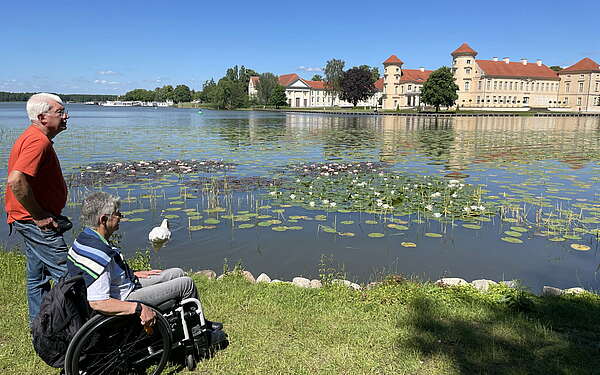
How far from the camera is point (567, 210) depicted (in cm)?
1077

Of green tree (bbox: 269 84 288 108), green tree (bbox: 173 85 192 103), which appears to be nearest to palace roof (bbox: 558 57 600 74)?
green tree (bbox: 269 84 288 108)

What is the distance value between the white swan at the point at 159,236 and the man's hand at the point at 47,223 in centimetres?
425

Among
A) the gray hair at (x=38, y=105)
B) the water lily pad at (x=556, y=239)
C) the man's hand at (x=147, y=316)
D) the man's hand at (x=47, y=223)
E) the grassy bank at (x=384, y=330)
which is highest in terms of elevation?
the gray hair at (x=38, y=105)

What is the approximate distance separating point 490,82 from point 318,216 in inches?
4464

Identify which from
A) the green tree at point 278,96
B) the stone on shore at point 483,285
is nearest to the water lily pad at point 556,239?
the stone on shore at point 483,285

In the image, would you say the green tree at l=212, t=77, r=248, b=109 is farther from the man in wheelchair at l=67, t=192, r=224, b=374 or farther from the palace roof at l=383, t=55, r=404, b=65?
the man in wheelchair at l=67, t=192, r=224, b=374

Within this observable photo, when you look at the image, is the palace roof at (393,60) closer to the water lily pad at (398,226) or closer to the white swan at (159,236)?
the water lily pad at (398,226)

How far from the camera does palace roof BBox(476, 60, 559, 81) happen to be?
111 metres

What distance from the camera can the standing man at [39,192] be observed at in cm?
367

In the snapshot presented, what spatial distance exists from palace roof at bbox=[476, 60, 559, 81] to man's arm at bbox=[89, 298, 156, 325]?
118686mm

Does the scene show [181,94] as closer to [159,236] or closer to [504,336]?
[159,236]

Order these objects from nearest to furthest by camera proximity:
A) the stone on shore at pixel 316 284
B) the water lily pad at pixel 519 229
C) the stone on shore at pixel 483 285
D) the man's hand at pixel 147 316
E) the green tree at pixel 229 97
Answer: the man's hand at pixel 147 316, the stone on shore at pixel 483 285, the stone on shore at pixel 316 284, the water lily pad at pixel 519 229, the green tree at pixel 229 97

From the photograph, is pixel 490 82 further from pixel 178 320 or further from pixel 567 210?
pixel 178 320

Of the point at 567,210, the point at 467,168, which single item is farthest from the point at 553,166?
the point at 567,210
